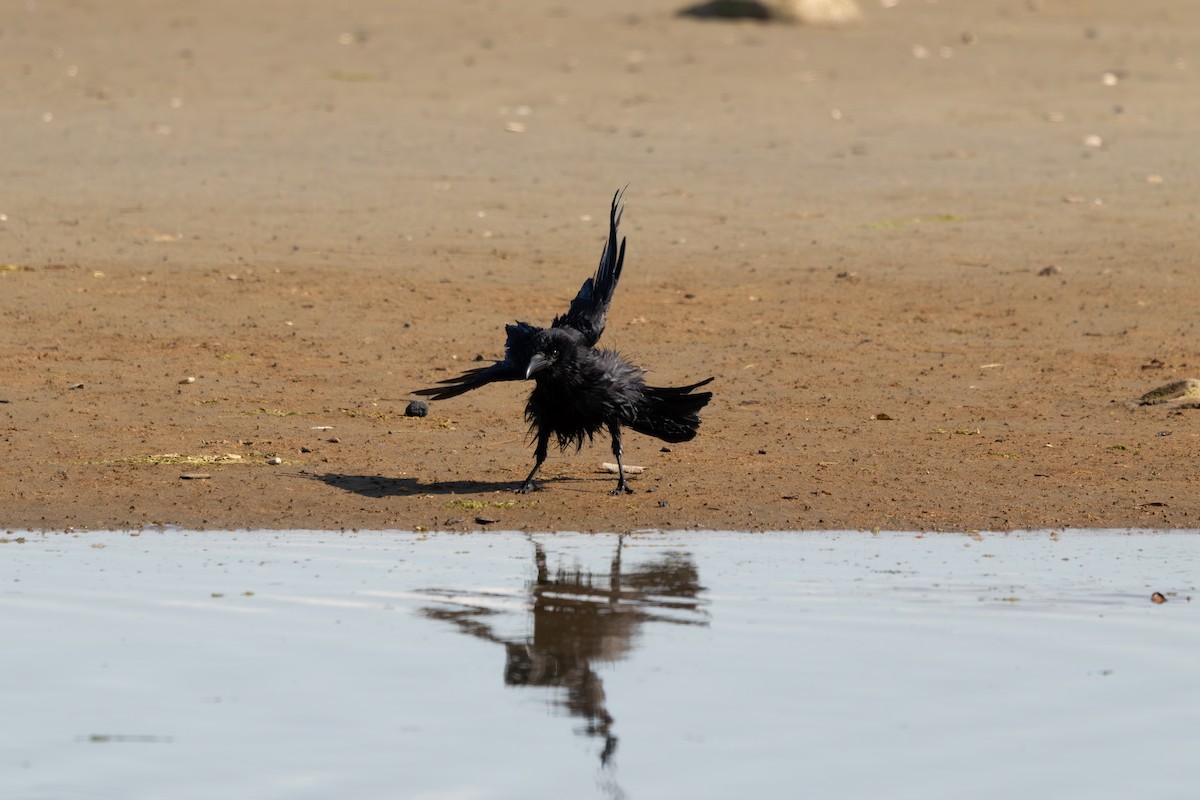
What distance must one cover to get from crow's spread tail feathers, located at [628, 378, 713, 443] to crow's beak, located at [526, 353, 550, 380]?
0.59m

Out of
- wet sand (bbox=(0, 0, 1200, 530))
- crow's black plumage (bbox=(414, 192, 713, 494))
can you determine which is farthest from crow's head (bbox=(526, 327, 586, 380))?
wet sand (bbox=(0, 0, 1200, 530))

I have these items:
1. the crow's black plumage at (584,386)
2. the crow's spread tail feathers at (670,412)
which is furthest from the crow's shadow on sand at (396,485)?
the crow's spread tail feathers at (670,412)

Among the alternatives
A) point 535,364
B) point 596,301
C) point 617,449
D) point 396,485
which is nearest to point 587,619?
point 535,364

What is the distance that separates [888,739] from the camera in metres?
4.91

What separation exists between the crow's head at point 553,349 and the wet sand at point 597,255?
24.8 inches

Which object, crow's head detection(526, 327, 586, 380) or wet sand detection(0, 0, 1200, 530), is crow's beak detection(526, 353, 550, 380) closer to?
crow's head detection(526, 327, 586, 380)

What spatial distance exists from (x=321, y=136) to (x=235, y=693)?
11071 millimetres

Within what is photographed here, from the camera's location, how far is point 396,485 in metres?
8.27

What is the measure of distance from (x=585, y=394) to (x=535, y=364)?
0.34 meters

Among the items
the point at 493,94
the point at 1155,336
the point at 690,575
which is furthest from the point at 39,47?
the point at 690,575

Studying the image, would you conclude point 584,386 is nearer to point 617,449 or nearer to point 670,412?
point 617,449

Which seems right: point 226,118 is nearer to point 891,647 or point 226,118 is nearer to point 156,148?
point 156,148

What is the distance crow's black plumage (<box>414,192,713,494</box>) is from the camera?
798 cm

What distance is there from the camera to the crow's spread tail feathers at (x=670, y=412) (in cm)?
827
